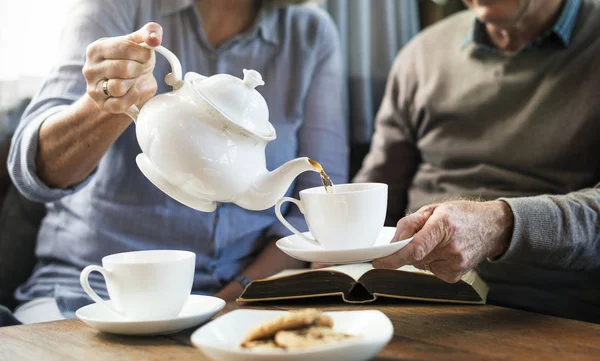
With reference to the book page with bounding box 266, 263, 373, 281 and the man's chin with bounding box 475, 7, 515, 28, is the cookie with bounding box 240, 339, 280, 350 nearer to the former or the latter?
the book page with bounding box 266, 263, 373, 281

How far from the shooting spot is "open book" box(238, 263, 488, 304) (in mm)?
1090

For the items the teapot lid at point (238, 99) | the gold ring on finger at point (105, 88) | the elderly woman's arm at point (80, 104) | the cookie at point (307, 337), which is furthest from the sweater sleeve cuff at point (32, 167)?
the cookie at point (307, 337)

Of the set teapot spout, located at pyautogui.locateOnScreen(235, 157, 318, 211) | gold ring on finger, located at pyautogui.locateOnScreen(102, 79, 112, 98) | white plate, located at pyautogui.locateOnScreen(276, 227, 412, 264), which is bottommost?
white plate, located at pyautogui.locateOnScreen(276, 227, 412, 264)

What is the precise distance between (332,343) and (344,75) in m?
1.60

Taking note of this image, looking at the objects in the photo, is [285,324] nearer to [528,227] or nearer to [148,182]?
[528,227]

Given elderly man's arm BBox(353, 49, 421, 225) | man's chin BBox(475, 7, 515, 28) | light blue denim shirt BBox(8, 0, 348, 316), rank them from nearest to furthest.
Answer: light blue denim shirt BBox(8, 0, 348, 316) → man's chin BBox(475, 7, 515, 28) → elderly man's arm BBox(353, 49, 421, 225)

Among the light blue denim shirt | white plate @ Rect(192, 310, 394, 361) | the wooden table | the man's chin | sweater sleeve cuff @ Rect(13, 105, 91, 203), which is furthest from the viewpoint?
the man's chin

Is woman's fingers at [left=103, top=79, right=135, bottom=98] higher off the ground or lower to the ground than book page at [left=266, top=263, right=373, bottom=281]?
higher

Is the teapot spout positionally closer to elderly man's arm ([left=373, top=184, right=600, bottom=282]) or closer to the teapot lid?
the teapot lid

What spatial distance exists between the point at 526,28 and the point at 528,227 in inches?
25.7

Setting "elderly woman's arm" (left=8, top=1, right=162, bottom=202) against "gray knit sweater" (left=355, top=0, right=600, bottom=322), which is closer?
"elderly woman's arm" (left=8, top=1, right=162, bottom=202)

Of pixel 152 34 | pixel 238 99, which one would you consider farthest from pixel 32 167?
pixel 238 99

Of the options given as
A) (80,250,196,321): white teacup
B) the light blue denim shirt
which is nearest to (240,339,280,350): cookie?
(80,250,196,321): white teacup

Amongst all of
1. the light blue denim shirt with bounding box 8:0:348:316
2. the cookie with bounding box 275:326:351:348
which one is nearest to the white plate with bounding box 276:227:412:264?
the cookie with bounding box 275:326:351:348
